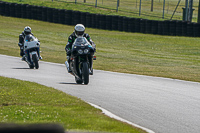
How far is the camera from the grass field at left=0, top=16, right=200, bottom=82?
17.8 meters

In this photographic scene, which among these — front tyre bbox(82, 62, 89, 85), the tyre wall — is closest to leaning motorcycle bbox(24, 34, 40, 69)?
front tyre bbox(82, 62, 89, 85)

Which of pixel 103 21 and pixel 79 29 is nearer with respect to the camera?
pixel 79 29

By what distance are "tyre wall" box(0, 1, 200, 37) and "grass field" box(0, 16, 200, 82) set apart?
42 centimetres

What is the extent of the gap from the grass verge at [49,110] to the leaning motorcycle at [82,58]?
175 cm

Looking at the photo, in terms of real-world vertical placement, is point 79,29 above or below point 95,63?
above

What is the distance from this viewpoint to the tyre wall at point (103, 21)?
1209 inches

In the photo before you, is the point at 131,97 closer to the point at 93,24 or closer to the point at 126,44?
the point at 126,44

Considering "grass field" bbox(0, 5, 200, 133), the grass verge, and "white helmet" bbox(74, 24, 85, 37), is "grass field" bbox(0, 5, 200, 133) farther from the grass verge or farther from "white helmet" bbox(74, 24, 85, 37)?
"white helmet" bbox(74, 24, 85, 37)

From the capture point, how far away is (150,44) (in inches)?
1144

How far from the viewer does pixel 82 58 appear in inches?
435

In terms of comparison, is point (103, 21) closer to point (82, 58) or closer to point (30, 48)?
point (30, 48)

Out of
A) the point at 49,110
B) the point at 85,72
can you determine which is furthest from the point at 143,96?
the point at 49,110

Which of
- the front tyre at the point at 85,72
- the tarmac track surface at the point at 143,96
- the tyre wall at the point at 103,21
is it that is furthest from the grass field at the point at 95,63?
the front tyre at the point at 85,72

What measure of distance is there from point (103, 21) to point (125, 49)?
819cm
